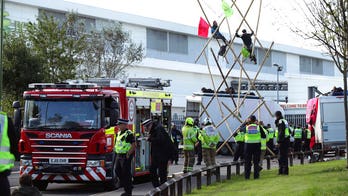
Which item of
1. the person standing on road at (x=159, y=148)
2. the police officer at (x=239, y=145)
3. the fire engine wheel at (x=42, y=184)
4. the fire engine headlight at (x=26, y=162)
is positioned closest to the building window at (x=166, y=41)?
the police officer at (x=239, y=145)

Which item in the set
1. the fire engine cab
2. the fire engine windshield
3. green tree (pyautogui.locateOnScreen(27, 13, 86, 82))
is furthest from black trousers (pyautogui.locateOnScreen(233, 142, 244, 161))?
green tree (pyautogui.locateOnScreen(27, 13, 86, 82))

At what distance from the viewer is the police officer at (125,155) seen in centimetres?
1608

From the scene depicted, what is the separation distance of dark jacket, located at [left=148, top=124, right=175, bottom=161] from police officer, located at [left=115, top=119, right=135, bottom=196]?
672mm

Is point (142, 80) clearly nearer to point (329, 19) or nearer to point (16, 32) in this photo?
point (329, 19)

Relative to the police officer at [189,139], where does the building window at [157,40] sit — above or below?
above

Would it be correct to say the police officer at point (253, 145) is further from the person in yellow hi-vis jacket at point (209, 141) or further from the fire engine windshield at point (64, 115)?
the fire engine windshield at point (64, 115)

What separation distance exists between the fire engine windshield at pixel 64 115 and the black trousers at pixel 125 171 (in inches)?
83.1

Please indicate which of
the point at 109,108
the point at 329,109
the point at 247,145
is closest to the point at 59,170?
the point at 109,108

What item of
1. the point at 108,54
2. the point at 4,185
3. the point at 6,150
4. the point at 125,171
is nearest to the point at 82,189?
the point at 125,171

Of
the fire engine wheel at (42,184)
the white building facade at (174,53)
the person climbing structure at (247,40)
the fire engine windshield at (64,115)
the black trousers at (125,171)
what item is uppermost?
the white building facade at (174,53)

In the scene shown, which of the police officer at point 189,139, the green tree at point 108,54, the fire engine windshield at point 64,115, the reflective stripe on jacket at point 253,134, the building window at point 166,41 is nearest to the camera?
the fire engine windshield at point 64,115

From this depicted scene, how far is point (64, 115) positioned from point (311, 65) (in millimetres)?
75411

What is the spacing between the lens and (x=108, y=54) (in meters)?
46.2

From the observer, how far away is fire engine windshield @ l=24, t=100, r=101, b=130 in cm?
1819
